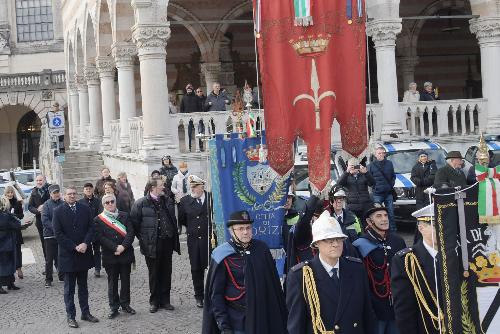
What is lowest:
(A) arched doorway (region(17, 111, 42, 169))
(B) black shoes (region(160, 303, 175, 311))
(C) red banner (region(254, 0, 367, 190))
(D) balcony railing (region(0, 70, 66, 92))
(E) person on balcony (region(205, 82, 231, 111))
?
(B) black shoes (region(160, 303, 175, 311))

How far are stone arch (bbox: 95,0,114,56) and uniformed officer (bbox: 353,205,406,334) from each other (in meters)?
19.0

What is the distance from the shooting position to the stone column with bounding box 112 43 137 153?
76.1 feet

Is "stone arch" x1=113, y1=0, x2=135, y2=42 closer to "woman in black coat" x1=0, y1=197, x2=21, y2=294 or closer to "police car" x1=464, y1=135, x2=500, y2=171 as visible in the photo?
"woman in black coat" x1=0, y1=197, x2=21, y2=294

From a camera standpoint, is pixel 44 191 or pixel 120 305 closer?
pixel 120 305

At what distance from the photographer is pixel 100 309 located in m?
11.6

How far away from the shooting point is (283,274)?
9.16 meters

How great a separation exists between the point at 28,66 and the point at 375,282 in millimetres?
45169

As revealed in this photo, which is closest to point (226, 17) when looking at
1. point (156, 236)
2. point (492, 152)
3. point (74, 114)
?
point (74, 114)

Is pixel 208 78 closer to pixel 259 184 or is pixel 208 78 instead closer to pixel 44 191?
pixel 44 191

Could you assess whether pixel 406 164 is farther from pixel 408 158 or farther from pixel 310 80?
pixel 310 80

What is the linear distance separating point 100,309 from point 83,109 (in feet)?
76.8

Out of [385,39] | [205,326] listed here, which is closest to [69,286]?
[205,326]

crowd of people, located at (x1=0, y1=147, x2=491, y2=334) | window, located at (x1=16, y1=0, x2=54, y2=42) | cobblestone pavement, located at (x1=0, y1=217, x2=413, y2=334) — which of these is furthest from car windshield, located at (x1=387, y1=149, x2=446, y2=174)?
window, located at (x1=16, y1=0, x2=54, y2=42)

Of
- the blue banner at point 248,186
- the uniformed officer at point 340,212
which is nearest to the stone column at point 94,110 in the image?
the blue banner at point 248,186
